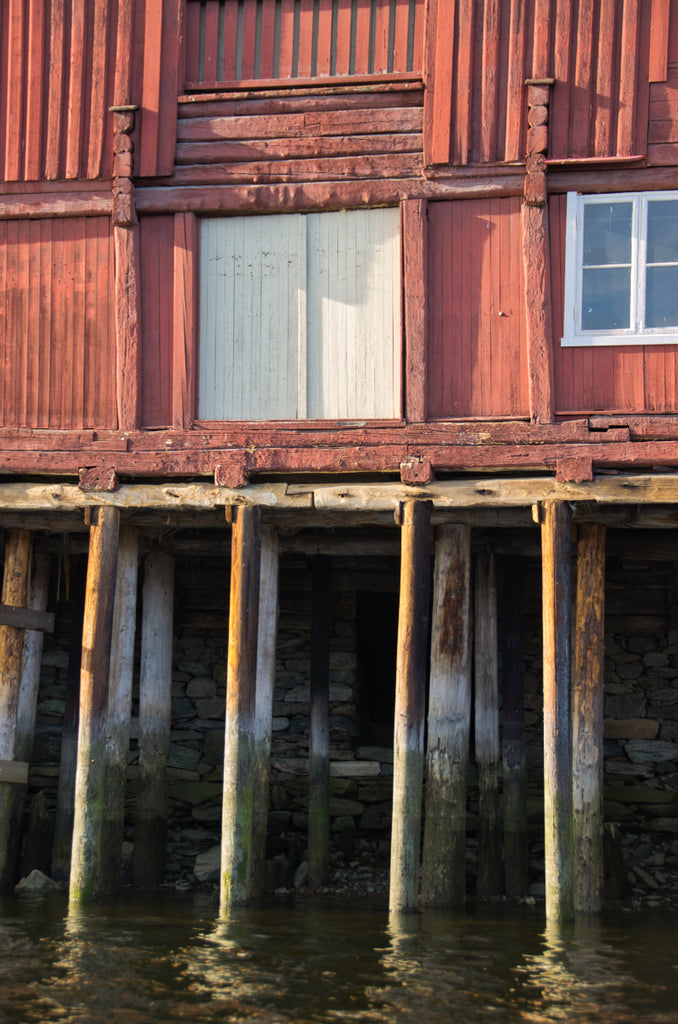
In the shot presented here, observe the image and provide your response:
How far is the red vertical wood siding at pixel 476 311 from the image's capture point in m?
9.33

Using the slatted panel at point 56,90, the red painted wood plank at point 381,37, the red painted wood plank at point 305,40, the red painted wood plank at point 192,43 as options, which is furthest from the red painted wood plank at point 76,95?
the red painted wood plank at point 381,37

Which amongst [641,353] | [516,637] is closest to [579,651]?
[516,637]

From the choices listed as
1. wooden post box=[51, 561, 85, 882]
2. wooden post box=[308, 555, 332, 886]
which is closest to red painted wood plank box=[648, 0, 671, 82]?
wooden post box=[308, 555, 332, 886]

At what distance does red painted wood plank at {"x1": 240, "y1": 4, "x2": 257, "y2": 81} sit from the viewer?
9.88 meters

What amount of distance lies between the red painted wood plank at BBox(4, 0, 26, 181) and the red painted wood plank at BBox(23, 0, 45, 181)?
66mm

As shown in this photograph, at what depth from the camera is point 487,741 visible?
1049cm

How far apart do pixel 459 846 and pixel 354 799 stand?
91.3 inches

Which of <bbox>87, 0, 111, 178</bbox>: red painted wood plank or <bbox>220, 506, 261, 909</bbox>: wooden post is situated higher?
<bbox>87, 0, 111, 178</bbox>: red painted wood plank

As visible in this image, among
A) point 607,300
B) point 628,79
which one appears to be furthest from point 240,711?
point 628,79

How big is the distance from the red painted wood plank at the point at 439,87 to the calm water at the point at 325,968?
587 cm

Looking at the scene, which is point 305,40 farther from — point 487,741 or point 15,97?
point 487,741

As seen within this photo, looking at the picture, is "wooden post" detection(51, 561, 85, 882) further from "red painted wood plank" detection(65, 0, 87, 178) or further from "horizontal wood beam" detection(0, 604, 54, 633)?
"red painted wood plank" detection(65, 0, 87, 178)

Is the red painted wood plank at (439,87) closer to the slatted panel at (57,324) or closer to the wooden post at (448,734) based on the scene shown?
the slatted panel at (57,324)

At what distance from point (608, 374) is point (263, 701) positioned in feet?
12.5
